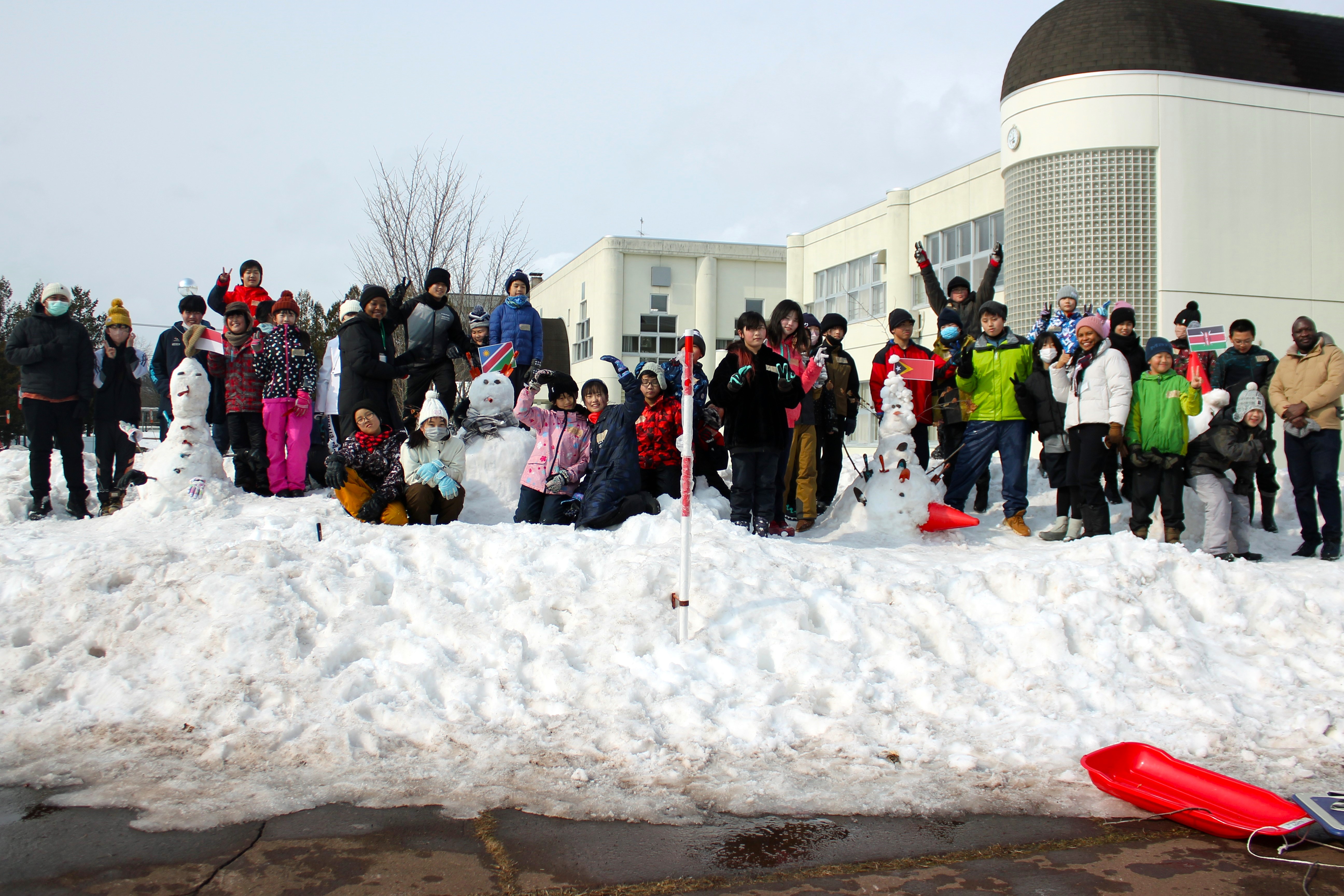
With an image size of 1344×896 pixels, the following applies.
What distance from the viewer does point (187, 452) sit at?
7.68 metres

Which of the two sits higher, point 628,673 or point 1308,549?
point 1308,549

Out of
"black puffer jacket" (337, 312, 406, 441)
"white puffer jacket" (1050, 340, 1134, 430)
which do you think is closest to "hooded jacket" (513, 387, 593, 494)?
"black puffer jacket" (337, 312, 406, 441)

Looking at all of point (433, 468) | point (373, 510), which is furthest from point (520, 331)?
point (373, 510)

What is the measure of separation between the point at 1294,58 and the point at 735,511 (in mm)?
17484

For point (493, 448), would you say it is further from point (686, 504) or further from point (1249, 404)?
point (1249, 404)

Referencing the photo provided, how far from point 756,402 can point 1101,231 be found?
12.4m

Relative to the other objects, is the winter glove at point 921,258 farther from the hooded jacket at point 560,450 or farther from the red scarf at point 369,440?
the red scarf at point 369,440

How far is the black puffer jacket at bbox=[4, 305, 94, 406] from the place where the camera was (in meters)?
8.02

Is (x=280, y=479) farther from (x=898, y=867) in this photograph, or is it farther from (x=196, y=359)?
(x=898, y=867)

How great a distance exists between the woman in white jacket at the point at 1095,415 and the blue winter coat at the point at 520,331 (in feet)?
16.6

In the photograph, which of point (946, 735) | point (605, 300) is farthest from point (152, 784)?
point (605, 300)

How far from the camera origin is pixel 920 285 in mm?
25562

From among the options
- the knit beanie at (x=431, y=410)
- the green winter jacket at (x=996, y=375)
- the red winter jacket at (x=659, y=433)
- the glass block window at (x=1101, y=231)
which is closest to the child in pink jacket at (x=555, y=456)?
the red winter jacket at (x=659, y=433)

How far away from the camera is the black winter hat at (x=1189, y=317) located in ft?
32.3
